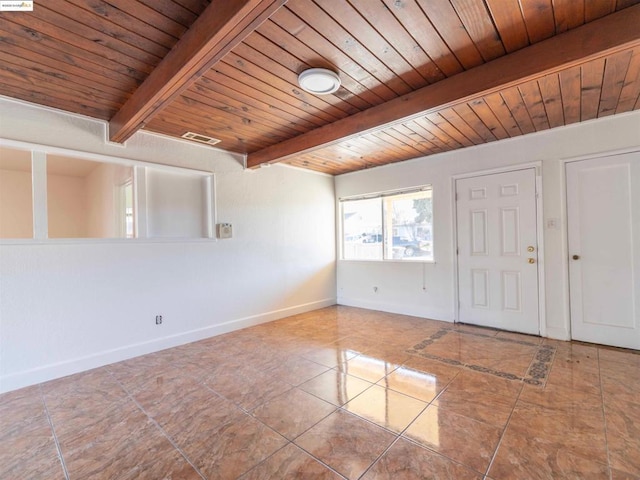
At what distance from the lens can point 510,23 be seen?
1.81 meters

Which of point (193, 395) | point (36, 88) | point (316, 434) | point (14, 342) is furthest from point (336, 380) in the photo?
point (36, 88)

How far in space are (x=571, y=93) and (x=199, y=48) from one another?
3066 millimetres

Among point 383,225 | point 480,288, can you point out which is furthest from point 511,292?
point 383,225

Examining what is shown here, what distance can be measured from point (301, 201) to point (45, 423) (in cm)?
398

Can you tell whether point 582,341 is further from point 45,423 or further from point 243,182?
point 45,423

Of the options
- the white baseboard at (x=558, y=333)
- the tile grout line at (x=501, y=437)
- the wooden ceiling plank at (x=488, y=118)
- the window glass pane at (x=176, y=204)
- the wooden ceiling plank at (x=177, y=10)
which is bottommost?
the tile grout line at (x=501, y=437)

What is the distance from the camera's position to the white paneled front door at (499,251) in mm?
3738

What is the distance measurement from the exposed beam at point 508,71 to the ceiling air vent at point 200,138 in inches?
58.5

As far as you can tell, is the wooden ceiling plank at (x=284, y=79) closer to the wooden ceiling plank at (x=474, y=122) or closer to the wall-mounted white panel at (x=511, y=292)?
the wooden ceiling plank at (x=474, y=122)

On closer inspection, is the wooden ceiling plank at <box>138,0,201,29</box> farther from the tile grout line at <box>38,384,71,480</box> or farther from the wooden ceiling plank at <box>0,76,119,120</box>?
the tile grout line at <box>38,384,71,480</box>

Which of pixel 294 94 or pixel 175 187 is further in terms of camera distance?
pixel 175 187

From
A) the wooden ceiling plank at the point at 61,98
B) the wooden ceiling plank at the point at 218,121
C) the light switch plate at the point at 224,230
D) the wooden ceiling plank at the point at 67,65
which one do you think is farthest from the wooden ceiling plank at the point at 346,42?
the light switch plate at the point at 224,230

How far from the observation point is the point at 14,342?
2598 millimetres

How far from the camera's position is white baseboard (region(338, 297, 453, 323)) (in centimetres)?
445
